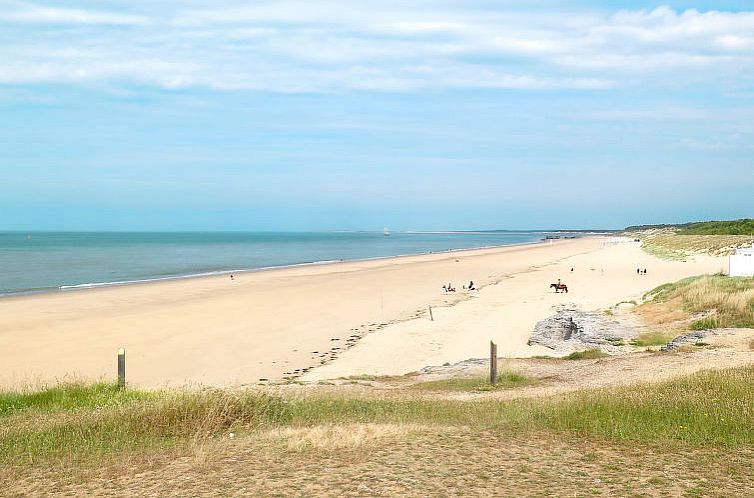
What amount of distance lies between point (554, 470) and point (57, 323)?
27002 millimetres

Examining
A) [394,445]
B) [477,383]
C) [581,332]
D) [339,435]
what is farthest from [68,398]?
[581,332]

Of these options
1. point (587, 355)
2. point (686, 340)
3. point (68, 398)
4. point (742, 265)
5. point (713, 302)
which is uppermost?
point (742, 265)

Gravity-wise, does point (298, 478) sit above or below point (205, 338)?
above

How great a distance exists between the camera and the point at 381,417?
413 inches

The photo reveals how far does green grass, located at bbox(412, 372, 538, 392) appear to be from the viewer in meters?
Answer: 14.4

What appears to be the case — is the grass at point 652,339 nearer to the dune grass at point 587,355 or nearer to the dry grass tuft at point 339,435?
the dune grass at point 587,355

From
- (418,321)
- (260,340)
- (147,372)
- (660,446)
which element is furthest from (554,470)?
(418,321)

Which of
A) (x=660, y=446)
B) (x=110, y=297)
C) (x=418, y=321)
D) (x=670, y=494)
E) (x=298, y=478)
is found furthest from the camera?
(x=110, y=297)

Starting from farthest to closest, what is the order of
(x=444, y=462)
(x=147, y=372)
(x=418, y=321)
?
(x=418, y=321) → (x=147, y=372) → (x=444, y=462)

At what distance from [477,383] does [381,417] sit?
489 cm

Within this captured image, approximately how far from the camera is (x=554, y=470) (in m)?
7.26

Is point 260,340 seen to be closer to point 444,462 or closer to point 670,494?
point 444,462

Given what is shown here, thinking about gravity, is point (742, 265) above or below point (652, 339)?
above

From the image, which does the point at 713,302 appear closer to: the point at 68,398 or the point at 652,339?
the point at 652,339
